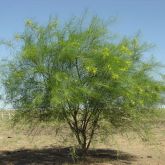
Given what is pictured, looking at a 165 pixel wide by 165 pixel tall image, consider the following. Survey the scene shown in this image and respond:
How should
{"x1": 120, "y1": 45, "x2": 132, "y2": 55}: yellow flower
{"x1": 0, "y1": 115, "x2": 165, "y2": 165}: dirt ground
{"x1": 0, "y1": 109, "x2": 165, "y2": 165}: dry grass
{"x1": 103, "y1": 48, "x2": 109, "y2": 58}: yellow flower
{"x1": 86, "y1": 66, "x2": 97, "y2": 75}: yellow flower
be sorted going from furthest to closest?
{"x1": 0, "y1": 109, "x2": 165, "y2": 165}: dry grass < {"x1": 0, "y1": 115, "x2": 165, "y2": 165}: dirt ground < {"x1": 120, "y1": 45, "x2": 132, "y2": 55}: yellow flower < {"x1": 103, "y1": 48, "x2": 109, "y2": 58}: yellow flower < {"x1": 86, "y1": 66, "x2": 97, "y2": 75}: yellow flower

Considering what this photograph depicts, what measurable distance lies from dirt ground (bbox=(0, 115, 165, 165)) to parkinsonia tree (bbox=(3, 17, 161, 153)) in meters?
1.67

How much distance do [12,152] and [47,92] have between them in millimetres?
6124

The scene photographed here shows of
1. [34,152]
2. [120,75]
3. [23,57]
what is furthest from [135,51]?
[34,152]

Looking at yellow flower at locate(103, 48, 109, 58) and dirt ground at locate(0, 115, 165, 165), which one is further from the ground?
yellow flower at locate(103, 48, 109, 58)

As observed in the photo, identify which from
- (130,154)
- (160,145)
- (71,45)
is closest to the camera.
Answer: (71,45)

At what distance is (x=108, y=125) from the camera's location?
1698 cm

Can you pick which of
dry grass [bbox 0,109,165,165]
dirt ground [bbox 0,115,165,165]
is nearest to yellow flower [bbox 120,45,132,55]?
dry grass [bbox 0,109,165,165]

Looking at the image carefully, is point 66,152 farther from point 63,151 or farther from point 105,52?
point 105,52

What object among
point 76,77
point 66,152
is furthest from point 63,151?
point 76,77

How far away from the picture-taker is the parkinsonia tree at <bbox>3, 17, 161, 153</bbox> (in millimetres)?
15000

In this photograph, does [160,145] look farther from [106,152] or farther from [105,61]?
[105,61]

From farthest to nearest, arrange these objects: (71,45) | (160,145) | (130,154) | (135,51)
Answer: (160,145)
(130,154)
(135,51)
(71,45)

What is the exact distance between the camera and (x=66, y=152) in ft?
65.2

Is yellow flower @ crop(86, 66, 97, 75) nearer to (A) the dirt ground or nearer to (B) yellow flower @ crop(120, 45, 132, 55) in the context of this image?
(B) yellow flower @ crop(120, 45, 132, 55)
